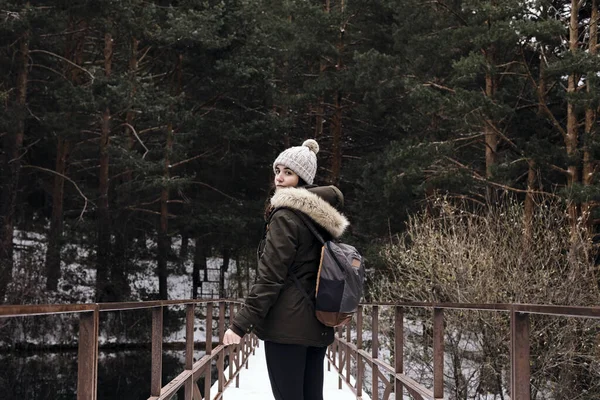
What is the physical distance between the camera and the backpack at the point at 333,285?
3109mm

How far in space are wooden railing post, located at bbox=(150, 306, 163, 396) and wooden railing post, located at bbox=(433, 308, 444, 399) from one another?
54.9 inches

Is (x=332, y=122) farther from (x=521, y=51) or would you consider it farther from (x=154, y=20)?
(x=521, y=51)

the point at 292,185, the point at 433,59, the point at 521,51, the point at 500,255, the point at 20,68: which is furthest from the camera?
the point at 20,68

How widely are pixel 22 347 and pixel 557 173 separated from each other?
1507cm

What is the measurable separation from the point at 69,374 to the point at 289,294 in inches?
720

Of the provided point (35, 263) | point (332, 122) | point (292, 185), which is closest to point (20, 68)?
point (35, 263)

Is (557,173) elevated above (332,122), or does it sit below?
below

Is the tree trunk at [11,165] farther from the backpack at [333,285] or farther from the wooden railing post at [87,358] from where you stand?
the wooden railing post at [87,358]

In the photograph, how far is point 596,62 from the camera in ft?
51.0

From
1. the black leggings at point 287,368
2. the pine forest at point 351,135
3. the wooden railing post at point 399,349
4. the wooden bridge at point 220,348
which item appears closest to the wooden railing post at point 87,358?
the wooden bridge at point 220,348

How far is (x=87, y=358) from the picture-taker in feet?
8.87

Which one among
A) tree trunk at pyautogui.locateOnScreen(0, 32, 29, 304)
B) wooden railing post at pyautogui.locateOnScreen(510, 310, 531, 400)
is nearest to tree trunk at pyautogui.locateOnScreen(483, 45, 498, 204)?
tree trunk at pyautogui.locateOnScreen(0, 32, 29, 304)

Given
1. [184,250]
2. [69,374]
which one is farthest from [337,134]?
[69,374]

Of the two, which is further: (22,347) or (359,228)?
(359,228)
